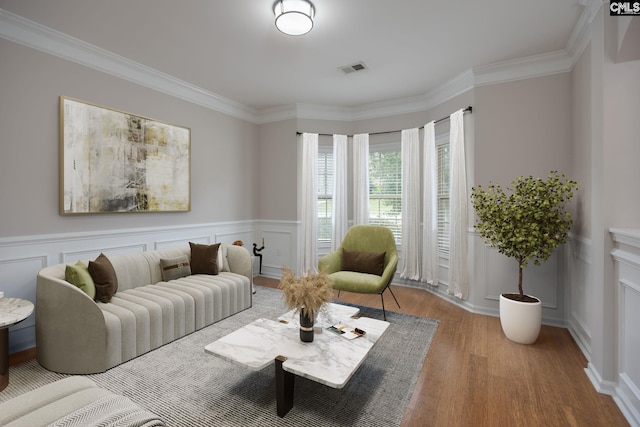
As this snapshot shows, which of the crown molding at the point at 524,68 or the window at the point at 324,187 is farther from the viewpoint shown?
the window at the point at 324,187

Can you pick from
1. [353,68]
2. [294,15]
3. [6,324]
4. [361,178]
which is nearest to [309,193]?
[361,178]

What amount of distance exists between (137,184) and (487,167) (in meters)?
4.24

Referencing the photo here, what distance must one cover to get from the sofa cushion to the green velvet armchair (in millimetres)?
1599

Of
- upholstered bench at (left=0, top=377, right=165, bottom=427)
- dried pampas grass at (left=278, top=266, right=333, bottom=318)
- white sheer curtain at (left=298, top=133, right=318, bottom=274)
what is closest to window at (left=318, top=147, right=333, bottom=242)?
white sheer curtain at (left=298, top=133, right=318, bottom=274)

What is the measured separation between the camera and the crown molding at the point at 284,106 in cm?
274

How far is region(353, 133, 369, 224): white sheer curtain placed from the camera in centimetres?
496

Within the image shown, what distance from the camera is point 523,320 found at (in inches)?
113

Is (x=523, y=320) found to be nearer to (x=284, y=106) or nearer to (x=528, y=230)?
(x=528, y=230)

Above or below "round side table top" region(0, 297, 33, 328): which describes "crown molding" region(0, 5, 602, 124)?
above

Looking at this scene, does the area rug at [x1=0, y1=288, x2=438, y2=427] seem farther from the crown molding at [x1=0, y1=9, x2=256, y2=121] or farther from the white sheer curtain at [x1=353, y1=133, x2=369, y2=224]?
the crown molding at [x1=0, y1=9, x2=256, y2=121]

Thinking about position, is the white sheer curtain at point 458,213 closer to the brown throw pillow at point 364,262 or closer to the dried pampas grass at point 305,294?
the brown throw pillow at point 364,262

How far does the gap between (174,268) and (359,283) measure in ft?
7.02

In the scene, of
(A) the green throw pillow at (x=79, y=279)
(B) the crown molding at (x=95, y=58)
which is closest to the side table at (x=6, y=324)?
(A) the green throw pillow at (x=79, y=279)

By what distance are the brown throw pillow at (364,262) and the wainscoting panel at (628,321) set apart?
2148 millimetres
